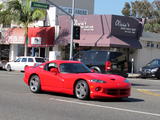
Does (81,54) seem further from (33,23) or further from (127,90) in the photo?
(33,23)

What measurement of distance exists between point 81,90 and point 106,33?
23.5m

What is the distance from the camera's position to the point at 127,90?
12.8 meters

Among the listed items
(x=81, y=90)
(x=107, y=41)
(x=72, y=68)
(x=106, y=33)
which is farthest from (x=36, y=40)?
(x=81, y=90)

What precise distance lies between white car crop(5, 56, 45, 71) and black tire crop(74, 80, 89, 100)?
20261 millimetres

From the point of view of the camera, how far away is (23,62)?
33812 mm

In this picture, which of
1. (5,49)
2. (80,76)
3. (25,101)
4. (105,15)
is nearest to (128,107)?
(80,76)

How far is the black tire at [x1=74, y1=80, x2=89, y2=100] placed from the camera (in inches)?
492

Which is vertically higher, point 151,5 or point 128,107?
point 151,5

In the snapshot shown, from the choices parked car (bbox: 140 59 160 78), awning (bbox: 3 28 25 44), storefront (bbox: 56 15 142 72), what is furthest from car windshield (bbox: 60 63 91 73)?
awning (bbox: 3 28 25 44)

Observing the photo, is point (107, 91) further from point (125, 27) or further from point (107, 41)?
point (125, 27)

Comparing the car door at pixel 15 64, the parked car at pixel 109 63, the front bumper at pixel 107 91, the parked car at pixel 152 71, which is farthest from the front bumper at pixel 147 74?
the front bumper at pixel 107 91

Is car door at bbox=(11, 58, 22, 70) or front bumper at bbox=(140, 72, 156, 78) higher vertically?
car door at bbox=(11, 58, 22, 70)

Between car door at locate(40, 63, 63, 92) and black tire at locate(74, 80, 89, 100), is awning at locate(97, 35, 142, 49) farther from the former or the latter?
black tire at locate(74, 80, 89, 100)

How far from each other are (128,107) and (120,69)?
8923 mm
